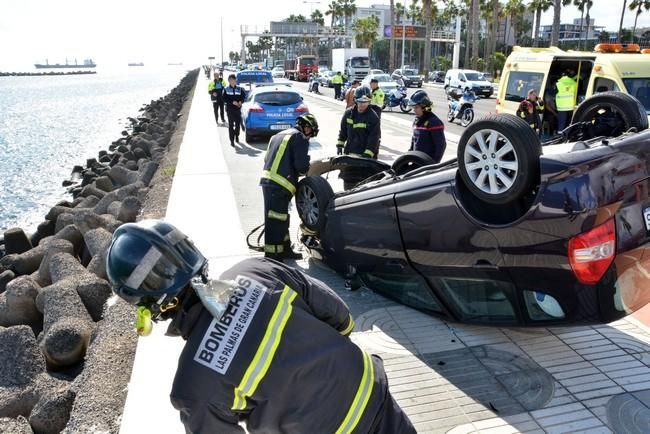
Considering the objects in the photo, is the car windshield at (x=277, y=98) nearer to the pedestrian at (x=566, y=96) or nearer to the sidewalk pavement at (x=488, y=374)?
the pedestrian at (x=566, y=96)

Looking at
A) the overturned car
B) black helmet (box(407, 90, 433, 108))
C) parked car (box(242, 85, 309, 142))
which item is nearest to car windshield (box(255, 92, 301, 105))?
parked car (box(242, 85, 309, 142))

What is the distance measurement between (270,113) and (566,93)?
Answer: 7.19 metres

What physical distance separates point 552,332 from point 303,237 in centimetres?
262

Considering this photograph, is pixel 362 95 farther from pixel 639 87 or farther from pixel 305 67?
pixel 305 67

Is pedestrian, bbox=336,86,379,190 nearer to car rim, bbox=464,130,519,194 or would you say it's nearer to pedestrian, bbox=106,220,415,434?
car rim, bbox=464,130,519,194

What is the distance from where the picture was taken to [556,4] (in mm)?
30344

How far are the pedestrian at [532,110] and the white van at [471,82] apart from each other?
18.0 metres

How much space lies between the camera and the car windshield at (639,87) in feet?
31.9

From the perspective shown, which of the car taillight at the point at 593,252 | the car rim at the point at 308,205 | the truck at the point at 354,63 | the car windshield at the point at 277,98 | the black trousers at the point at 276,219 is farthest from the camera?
the truck at the point at 354,63

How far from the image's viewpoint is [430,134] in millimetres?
7270

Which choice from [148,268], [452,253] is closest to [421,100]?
[452,253]

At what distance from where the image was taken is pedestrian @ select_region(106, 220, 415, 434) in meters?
1.74

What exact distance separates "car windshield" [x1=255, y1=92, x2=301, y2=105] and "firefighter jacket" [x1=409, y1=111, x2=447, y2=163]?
806cm

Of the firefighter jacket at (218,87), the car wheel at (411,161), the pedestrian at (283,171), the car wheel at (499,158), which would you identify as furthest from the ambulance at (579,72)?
the firefighter jacket at (218,87)
